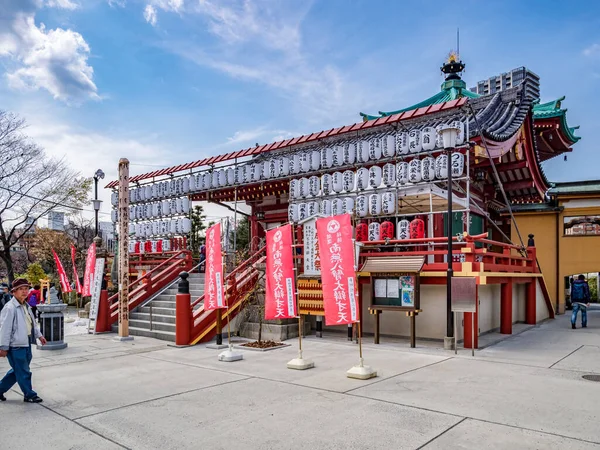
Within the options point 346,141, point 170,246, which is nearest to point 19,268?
point 170,246

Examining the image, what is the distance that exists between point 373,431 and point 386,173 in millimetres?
8871

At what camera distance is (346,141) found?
49.8 ft

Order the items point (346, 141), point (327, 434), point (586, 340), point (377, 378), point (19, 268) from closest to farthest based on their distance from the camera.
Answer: point (327, 434), point (377, 378), point (586, 340), point (346, 141), point (19, 268)

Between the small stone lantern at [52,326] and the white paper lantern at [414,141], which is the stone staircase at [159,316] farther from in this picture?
the white paper lantern at [414,141]

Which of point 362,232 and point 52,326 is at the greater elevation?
point 362,232

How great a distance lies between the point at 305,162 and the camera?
15258 millimetres

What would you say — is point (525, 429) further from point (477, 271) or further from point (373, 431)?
point (477, 271)

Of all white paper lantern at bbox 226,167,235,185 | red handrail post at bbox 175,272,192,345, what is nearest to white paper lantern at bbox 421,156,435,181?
red handrail post at bbox 175,272,192,345

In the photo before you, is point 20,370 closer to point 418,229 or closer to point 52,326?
point 52,326

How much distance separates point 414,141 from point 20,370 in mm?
10283

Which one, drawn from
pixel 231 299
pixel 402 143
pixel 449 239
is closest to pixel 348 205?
A: pixel 402 143

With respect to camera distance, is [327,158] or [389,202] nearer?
[389,202]

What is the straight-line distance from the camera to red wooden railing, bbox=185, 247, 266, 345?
1255 cm

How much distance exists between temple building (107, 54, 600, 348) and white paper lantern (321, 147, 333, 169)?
4 centimetres
